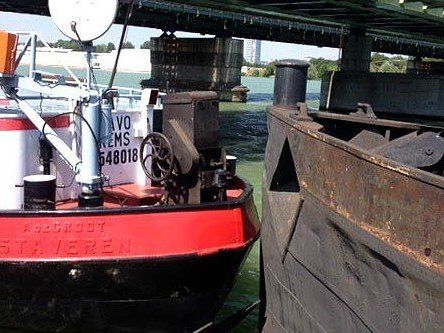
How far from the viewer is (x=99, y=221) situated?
6793mm

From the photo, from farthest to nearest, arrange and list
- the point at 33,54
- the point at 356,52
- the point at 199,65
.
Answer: the point at 199,65
the point at 356,52
the point at 33,54

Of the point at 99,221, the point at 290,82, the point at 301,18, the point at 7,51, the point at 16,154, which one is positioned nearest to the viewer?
the point at 290,82

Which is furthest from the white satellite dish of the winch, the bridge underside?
the winch

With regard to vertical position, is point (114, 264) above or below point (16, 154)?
below

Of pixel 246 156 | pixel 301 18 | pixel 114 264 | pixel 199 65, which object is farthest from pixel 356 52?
pixel 114 264

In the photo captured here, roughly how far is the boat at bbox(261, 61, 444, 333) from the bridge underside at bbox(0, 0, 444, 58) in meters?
2.96

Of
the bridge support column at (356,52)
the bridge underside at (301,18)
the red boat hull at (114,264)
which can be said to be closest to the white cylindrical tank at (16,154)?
the red boat hull at (114,264)

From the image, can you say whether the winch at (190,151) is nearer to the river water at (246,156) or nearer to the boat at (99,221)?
the boat at (99,221)

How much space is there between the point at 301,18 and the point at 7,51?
33628 mm

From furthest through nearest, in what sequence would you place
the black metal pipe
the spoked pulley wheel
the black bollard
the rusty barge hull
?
the spoked pulley wheel < the black metal pipe < the black bollard < the rusty barge hull

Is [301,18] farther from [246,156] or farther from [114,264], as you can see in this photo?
[114,264]

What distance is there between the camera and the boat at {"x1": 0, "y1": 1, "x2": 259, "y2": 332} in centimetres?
679

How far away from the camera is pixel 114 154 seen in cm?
830

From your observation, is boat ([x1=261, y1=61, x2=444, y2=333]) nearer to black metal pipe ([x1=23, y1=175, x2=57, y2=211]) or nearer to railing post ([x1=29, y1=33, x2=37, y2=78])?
black metal pipe ([x1=23, y1=175, x2=57, y2=211])
